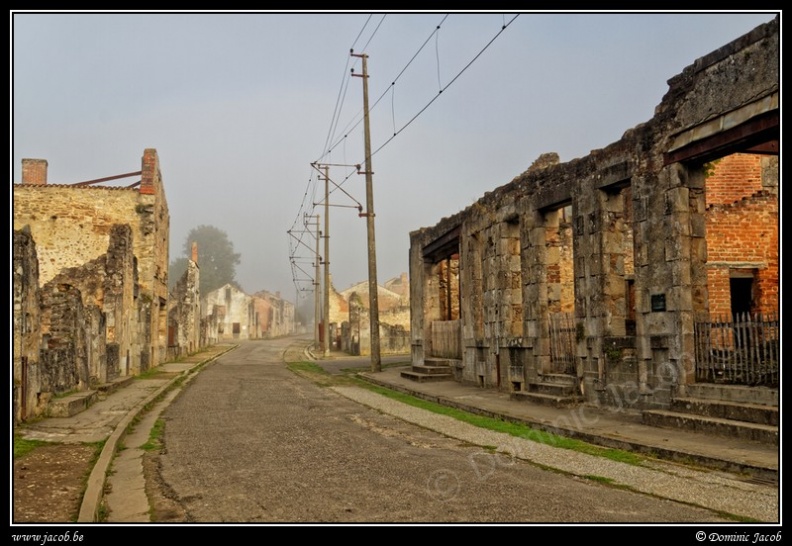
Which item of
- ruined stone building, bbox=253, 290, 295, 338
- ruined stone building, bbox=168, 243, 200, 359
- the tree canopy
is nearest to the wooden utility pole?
ruined stone building, bbox=168, 243, 200, 359

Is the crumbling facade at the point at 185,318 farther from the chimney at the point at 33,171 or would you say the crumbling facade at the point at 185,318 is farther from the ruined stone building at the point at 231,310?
the ruined stone building at the point at 231,310

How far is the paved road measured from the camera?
5812 millimetres

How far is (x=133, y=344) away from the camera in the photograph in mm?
23703

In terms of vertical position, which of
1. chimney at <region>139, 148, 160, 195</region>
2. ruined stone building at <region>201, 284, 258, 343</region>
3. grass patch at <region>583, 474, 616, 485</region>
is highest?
chimney at <region>139, 148, 160, 195</region>

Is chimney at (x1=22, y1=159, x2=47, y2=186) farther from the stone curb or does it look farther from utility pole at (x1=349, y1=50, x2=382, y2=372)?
the stone curb

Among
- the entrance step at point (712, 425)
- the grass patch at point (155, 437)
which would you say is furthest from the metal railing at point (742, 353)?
the grass patch at point (155, 437)

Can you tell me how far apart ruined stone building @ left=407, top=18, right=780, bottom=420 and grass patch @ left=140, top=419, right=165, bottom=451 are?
7.29 metres

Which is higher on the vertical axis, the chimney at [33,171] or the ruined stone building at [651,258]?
the chimney at [33,171]

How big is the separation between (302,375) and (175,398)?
24.6 feet

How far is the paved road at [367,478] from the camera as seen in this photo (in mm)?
5812

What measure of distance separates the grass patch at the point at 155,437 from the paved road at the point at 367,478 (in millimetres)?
140

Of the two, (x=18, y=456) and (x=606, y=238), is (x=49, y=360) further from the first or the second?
(x=606, y=238)

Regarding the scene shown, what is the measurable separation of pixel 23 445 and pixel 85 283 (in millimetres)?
13950

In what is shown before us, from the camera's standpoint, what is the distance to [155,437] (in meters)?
10.6
